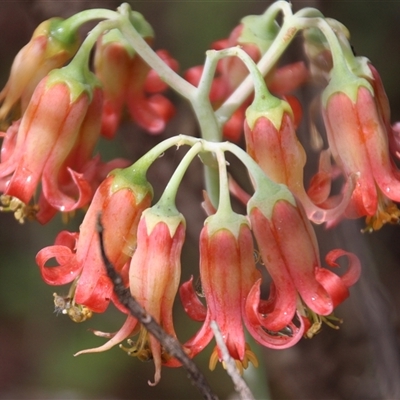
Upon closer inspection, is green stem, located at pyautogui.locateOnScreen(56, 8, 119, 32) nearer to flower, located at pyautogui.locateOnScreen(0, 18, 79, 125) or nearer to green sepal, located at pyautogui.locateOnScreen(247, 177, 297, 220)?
flower, located at pyautogui.locateOnScreen(0, 18, 79, 125)

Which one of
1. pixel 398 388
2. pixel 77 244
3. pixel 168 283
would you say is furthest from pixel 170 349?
pixel 398 388

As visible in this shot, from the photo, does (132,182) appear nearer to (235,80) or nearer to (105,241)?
(105,241)

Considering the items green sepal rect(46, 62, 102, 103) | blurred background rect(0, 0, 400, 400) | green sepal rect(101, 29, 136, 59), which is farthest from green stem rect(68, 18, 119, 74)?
blurred background rect(0, 0, 400, 400)

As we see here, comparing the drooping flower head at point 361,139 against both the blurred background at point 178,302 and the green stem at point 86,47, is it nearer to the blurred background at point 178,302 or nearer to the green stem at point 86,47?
the green stem at point 86,47

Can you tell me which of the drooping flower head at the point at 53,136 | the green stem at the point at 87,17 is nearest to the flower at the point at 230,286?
the drooping flower head at the point at 53,136

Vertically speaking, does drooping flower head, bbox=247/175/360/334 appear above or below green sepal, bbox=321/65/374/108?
below

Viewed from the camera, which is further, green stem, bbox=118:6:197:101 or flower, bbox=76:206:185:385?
green stem, bbox=118:6:197:101

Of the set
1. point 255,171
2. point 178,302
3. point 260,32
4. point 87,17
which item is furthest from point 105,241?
point 178,302
